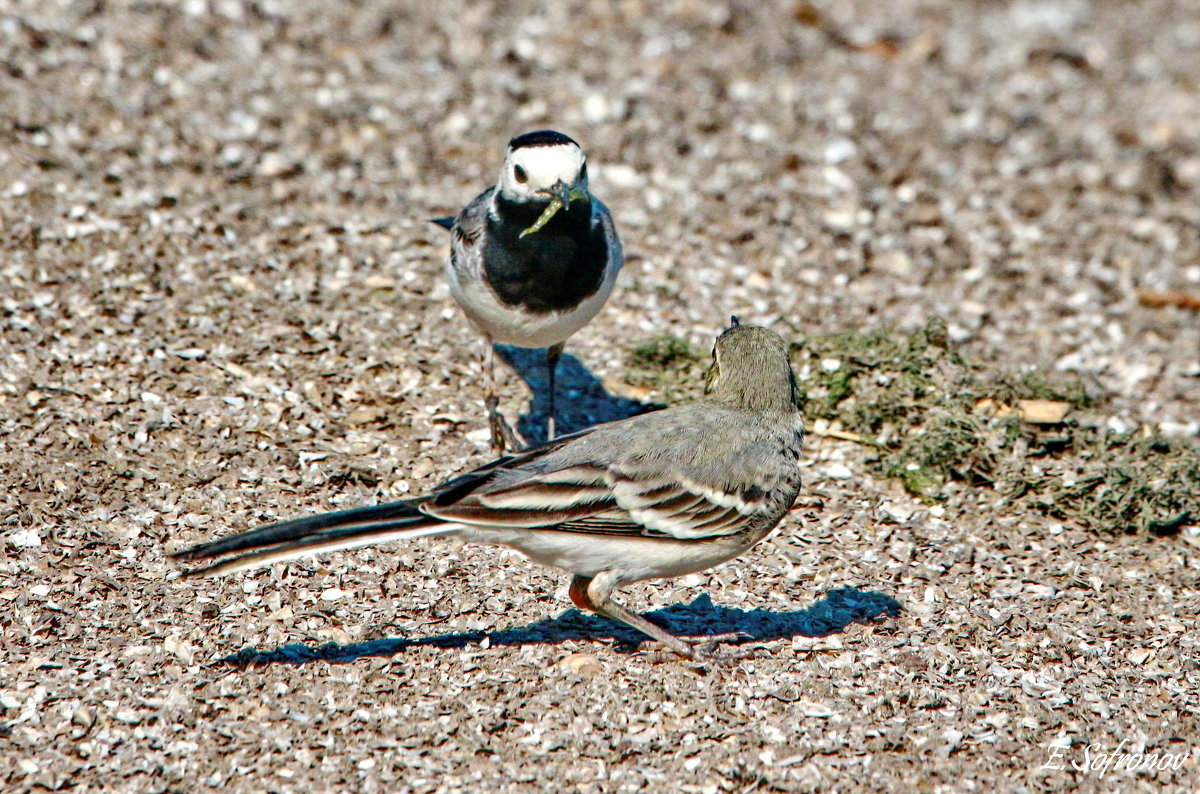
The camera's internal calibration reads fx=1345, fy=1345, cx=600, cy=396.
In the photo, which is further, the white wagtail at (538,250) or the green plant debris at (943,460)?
the green plant debris at (943,460)

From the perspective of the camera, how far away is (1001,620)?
5.57m

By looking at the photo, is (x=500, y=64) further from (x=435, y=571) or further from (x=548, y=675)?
(x=548, y=675)

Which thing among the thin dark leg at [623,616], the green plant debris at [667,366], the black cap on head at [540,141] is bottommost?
the thin dark leg at [623,616]

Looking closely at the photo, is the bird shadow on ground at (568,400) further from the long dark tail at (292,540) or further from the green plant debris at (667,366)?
the long dark tail at (292,540)

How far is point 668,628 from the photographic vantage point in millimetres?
5449

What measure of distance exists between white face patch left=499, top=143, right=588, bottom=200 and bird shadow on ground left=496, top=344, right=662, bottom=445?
142cm

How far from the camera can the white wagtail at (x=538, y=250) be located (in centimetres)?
602

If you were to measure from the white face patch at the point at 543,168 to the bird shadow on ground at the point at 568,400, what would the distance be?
142 cm

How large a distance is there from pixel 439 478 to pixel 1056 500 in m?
2.95

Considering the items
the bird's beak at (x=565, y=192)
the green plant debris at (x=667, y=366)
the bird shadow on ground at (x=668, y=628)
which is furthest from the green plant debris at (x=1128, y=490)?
the bird's beak at (x=565, y=192)

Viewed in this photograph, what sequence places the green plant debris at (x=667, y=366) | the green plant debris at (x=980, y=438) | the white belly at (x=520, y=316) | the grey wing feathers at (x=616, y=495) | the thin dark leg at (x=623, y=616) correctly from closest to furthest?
the grey wing feathers at (x=616, y=495), the thin dark leg at (x=623, y=616), the white belly at (x=520, y=316), the green plant debris at (x=980, y=438), the green plant debris at (x=667, y=366)

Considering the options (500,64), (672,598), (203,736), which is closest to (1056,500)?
(672,598)

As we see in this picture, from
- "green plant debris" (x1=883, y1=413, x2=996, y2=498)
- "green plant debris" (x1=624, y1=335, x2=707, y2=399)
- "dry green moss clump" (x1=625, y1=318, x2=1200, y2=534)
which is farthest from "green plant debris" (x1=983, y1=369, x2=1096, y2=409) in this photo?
"green plant debris" (x1=624, y1=335, x2=707, y2=399)

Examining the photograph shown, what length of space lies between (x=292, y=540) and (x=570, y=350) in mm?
3626
